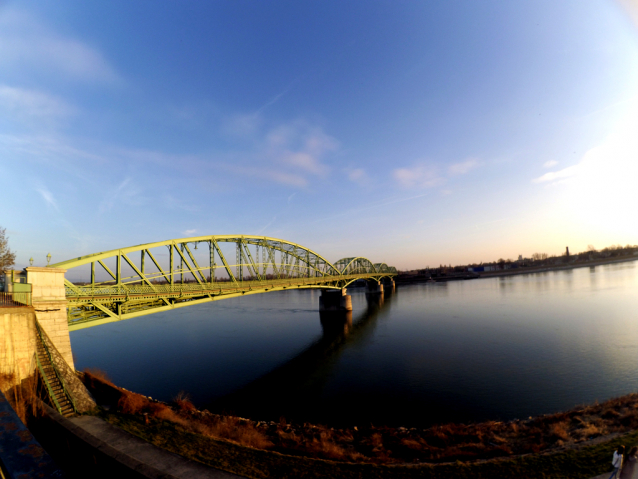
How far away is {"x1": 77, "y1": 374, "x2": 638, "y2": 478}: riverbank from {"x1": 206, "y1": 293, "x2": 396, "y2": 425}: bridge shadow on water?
2.13 metres

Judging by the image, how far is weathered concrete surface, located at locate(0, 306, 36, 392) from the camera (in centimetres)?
1101

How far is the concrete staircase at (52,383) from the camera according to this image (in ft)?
34.8

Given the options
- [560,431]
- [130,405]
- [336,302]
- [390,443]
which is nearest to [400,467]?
[390,443]

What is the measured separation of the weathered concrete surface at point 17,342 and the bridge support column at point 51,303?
0.66 meters

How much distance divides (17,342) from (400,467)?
14745mm

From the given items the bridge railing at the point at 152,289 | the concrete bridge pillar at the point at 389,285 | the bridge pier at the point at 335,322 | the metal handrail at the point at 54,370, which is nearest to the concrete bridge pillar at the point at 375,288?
the concrete bridge pillar at the point at 389,285

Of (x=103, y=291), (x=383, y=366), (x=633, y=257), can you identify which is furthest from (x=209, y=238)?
(x=633, y=257)

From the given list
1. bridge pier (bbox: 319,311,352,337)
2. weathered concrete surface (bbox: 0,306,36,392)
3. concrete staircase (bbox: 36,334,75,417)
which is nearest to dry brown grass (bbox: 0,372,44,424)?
weathered concrete surface (bbox: 0,306,36,392)

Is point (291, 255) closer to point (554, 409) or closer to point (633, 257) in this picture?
point (554, 409)

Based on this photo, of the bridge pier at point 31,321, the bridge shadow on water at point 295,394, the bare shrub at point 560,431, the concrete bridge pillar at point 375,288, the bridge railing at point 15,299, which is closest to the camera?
the bare shrub at point 560,431

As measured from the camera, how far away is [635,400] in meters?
13.4

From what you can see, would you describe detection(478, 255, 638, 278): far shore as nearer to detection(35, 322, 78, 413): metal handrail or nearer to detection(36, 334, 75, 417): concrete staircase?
detection(35, 322, 78, 413): metal handrail

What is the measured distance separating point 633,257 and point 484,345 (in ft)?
816

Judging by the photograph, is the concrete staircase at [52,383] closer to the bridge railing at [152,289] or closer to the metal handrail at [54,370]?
the metal handrail at [54,370]
